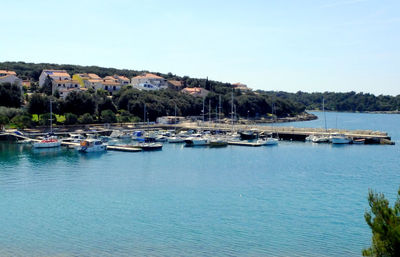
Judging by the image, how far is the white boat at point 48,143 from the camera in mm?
60031

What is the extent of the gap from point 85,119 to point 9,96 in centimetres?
1372

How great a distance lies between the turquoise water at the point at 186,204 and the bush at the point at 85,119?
2164 centimetres

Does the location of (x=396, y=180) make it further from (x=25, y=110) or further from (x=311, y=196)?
(x=25, y=110)

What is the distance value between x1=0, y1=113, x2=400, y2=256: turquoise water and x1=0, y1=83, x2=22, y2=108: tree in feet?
81.4

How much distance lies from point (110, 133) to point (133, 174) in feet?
109

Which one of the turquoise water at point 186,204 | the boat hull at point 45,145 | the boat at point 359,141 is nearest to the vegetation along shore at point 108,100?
the boat hull at point 45,145

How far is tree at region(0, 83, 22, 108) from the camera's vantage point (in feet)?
249

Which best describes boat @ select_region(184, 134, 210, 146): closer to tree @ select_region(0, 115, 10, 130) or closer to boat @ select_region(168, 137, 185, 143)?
boat @ select_region(168, 137, 185, 143)

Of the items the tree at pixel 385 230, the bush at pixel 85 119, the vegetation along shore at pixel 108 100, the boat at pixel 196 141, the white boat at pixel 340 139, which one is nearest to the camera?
the tree at pixel 385 230

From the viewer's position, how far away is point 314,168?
158 feet

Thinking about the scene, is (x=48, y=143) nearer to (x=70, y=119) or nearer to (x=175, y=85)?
(x=70, y=119)

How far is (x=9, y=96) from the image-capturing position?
76.3 metres

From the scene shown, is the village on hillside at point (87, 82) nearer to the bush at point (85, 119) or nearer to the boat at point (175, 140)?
the bush at point (85, 119)

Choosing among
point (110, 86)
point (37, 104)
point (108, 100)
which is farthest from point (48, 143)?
point (110, 86)
